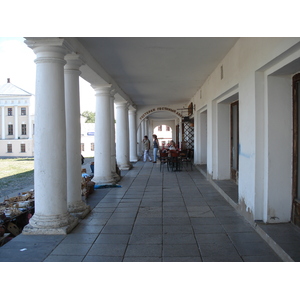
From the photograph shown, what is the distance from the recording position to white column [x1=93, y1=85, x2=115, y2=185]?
28.7 feet

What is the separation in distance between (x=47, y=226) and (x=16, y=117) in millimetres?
35371

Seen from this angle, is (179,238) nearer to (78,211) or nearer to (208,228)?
(208,228)

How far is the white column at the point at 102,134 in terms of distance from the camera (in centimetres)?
875

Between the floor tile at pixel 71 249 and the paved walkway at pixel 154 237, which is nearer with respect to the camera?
the paved walkway at pixel 154 237

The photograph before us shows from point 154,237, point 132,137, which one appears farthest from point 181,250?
point 132,137

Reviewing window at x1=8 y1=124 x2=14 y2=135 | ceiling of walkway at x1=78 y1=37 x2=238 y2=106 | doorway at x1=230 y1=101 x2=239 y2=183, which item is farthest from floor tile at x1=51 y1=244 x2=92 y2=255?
window at x1=8 y1=124 x2=14 y2=135

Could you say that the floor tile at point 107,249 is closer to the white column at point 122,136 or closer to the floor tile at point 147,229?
the floor tile at point 147,229

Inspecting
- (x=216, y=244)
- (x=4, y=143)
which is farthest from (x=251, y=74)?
(x=4, y=143)

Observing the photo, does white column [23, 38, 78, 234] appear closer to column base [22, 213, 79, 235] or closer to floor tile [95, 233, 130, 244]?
column base [22, 213, 79, 235]

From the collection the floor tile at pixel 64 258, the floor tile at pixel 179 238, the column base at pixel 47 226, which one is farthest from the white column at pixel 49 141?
the floor tile at pixel 179 238

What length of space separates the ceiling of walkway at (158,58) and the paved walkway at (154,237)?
3261mm

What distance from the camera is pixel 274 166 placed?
446 centimetres

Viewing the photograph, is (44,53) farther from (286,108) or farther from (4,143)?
(4,143)
